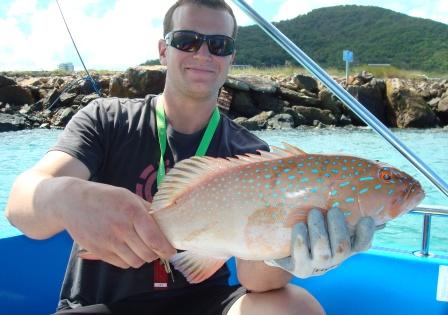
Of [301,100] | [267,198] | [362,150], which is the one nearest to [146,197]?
[267,198]

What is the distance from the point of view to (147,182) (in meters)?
2.43

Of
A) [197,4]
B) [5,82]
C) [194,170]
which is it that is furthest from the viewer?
[5,82]

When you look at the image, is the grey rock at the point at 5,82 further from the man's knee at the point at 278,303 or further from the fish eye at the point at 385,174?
the fish eye at the point at 385,174

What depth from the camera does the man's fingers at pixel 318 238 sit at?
62.7 inches

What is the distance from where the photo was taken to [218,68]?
2.63 metres

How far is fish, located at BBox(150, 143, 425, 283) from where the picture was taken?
5.47 ft

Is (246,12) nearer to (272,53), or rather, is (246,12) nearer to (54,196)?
(54,196)

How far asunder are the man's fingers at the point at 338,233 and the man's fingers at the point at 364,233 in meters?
0.03

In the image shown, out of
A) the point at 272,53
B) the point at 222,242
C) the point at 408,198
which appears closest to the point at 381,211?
the point at 408,198

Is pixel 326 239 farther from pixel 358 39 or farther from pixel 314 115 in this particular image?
pixel 358 39

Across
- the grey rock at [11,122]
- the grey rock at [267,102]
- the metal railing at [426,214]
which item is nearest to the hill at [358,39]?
the grey rock at [267,102]

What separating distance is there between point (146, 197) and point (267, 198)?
898mm

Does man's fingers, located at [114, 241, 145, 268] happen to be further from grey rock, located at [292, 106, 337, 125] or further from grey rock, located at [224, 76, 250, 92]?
grey rock, located at [224, 76, 250, 92]

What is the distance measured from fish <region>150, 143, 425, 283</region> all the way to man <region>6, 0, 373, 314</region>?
6 cm
